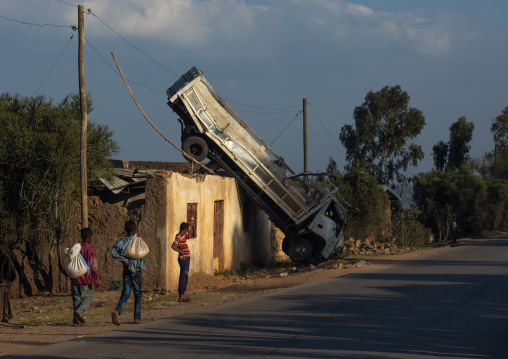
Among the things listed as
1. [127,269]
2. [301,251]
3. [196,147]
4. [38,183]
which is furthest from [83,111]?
[301,251]

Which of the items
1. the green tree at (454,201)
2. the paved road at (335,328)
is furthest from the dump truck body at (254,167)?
the green tree at (454,201)

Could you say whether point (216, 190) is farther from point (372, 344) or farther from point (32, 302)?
point (372, 344)

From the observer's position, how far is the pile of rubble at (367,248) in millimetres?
28069

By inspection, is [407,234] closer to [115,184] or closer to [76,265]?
[115,184]

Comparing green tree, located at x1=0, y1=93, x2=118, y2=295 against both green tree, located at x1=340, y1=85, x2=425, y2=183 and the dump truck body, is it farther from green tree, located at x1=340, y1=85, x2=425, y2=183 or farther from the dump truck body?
green tree, located at x1=340, y1=85, x2=425, y2=183

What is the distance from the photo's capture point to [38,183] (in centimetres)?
1627

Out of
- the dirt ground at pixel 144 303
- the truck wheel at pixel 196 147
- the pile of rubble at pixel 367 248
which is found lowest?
the dirt ground at pixel 144 303

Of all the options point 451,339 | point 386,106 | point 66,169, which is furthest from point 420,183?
point 451,339

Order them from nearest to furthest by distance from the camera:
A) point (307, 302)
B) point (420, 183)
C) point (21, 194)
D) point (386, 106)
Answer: point (307, 302) < point (21, 194) < point (420, 183) < point (386, 106)

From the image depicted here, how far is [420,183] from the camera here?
4753 centimetres

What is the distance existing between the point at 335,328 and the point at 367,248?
2041 centimetres

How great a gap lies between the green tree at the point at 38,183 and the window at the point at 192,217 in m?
2.76

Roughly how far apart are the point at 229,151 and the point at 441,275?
7.96 m

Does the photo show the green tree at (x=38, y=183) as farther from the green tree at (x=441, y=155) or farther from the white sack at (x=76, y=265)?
the green tree at (x=441, y=155)
